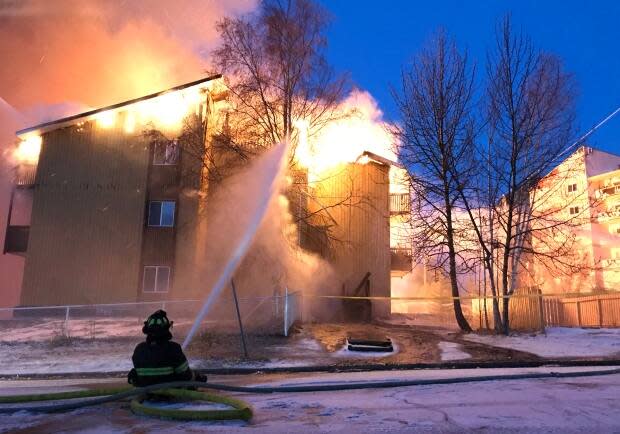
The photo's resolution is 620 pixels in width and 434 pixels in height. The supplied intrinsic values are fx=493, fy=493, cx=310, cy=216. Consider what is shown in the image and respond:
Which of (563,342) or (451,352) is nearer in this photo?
(451,352)

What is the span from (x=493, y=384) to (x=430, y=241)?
9.91 meters

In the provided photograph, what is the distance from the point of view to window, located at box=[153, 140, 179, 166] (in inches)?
835

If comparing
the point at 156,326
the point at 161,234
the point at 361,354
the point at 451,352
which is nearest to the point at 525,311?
the point at 451,352

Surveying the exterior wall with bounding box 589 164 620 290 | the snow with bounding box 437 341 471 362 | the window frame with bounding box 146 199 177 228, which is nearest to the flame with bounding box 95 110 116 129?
the window frame with bounding box 146 199 177 228

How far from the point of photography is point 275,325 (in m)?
14.1

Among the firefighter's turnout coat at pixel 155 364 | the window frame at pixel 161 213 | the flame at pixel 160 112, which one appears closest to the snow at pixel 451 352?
the firefighter's turnout coat at pixel 155 364

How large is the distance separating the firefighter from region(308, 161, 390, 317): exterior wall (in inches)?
707

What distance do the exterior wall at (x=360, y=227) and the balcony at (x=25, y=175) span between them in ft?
46.9

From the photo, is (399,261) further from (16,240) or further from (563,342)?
(16,240)

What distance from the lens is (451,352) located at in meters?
11.1

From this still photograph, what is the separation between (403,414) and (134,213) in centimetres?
2085

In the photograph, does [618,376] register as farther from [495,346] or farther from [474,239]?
[474,239]

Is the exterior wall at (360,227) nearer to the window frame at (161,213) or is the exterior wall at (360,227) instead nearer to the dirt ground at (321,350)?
the window frame at (161,213)

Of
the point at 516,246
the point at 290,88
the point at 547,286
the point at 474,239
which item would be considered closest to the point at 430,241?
the point at 474,239
